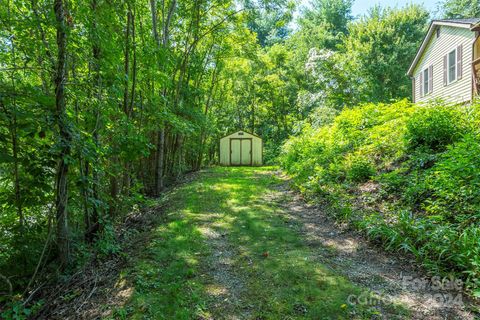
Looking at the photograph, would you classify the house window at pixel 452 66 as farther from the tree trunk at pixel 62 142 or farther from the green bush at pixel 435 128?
the tree trunk at pixel 62 142

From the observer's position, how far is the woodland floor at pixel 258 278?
2389 millimetres

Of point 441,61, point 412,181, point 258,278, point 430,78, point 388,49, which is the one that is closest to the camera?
point 258,278

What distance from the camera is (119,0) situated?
14.0 ft

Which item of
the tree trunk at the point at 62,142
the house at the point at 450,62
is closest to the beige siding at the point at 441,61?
the house at the point at 450,62

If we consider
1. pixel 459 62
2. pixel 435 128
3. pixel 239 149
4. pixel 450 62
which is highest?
pixel 450 62

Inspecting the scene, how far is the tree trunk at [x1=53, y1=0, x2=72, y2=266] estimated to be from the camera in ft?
8.98

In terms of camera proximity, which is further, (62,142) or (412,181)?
(412,181)

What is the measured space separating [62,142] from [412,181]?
4.69 meters

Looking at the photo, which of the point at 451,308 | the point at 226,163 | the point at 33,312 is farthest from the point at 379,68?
the point at 33,312

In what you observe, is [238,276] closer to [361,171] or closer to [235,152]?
[361,171]

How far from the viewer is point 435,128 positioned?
201 inches

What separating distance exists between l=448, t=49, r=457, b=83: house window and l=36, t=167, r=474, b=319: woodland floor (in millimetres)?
10074

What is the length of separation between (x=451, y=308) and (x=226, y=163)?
16.6 metres

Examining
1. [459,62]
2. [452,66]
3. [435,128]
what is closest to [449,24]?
[452,66]
